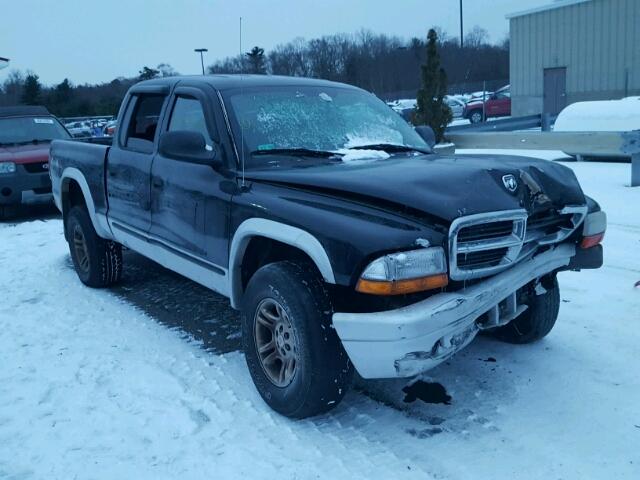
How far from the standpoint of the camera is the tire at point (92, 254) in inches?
246

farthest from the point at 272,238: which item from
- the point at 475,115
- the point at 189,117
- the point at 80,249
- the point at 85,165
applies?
the point at 475,115

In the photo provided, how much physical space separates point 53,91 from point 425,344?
5088 centimetres

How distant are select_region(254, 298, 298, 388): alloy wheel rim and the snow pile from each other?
11.1 m

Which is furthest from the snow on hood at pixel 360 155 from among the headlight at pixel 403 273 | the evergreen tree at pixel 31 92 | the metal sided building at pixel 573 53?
the evergreen tree at pixel 31 92

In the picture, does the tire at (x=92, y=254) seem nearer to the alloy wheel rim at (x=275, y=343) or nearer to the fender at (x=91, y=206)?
the fender at (x=91, y=206)

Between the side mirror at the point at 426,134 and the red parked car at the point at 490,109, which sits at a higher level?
the red parked car at the point at 490,109

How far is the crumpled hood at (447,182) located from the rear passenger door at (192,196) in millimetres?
391

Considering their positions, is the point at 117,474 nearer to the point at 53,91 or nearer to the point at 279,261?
the point at 279,261

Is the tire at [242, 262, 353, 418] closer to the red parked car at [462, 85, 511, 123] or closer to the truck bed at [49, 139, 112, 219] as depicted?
the truck bed at [49, 139, 112, 219]

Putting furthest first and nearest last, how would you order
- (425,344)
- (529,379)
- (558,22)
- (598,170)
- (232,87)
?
1. (558,22)
2. (598,170)
3. (232,87)
4. (529,379)
5. (425,344)

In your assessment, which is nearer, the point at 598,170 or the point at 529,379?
the point at 529,379

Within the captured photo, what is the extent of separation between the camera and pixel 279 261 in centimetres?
369

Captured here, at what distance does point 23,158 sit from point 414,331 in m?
9.47

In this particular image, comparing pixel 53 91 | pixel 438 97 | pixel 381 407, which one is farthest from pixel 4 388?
pixel 53 91
